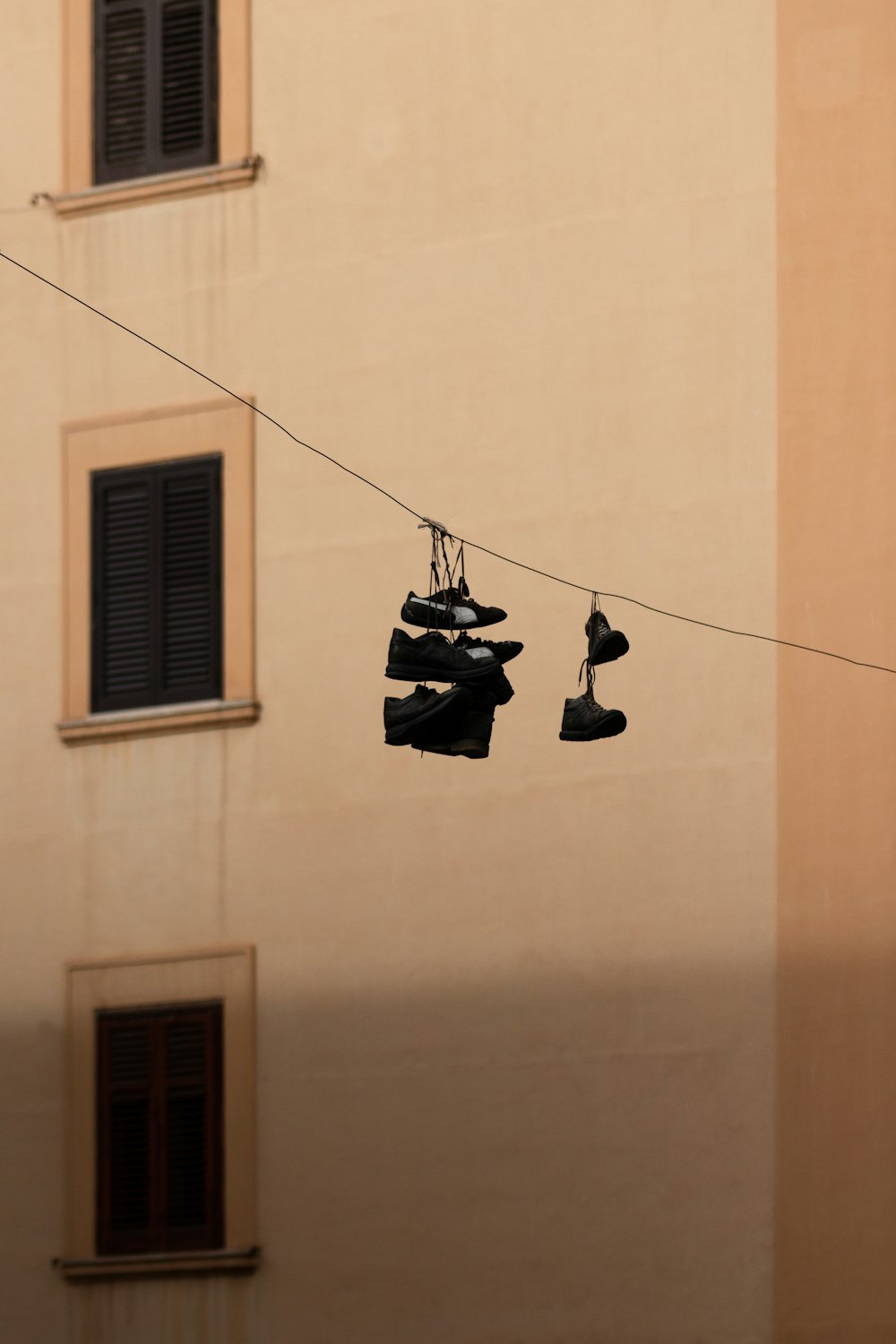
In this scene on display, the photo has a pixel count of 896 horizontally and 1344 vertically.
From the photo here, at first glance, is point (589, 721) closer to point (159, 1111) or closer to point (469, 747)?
point (469, 747)

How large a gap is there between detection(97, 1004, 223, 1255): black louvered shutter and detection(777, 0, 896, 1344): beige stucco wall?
331cm

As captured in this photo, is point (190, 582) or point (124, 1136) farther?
point (190, 582)

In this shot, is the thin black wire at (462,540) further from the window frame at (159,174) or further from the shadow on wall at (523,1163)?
the shadow on wall at (523,1163)

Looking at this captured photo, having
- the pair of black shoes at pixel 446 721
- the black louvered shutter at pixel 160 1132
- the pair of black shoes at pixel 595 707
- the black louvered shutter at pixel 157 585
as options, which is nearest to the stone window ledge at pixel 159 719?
the black louvered shutter at pixel 157 585

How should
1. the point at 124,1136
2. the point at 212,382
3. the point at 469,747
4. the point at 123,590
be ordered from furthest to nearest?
1. the point at 123,590
2. the point at 212,382
3. the point at 124,1136
4. the point at 469,747

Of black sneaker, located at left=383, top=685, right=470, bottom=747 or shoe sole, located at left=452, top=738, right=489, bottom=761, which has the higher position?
black sneaker, located at left=383, top=685, right=470, bottom=747

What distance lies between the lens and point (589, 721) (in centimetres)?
1442

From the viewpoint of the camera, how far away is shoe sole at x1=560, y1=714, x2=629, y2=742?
1437cm

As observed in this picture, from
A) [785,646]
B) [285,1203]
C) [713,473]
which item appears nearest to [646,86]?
[713,473]

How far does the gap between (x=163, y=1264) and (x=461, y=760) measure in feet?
10.7

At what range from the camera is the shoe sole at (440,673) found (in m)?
13.4

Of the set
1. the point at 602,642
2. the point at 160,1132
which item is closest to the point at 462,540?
the point at 602,642

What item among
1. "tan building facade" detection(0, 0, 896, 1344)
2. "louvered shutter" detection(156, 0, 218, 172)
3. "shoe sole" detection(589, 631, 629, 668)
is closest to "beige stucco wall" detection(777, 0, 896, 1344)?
"tan building facade" detection(0, 0, 896, 1344)

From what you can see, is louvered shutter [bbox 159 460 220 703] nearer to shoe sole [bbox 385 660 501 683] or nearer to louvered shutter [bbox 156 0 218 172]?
louvered shutter [bbox 156 0 218 172]
